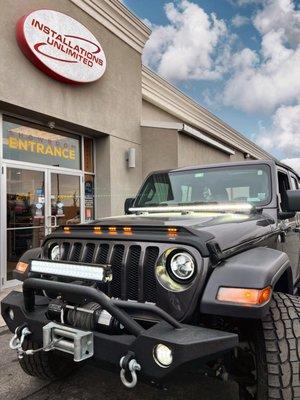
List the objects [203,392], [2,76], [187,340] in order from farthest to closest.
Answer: [2,76] → [203,392] → [187,340]

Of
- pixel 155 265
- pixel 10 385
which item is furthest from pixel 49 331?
pixel 10 385

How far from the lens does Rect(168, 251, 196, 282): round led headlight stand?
2.10 m

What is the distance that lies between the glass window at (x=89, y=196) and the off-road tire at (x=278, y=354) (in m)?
6.89

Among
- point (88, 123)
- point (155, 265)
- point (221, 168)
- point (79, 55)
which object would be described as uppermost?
point (79, 55)

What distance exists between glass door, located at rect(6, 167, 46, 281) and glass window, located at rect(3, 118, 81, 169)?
32cm

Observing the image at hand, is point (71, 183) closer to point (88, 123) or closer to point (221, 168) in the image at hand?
point (88, 123)

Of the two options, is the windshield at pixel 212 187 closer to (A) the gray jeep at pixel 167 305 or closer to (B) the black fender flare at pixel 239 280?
(A) the gray jeep at pixel 167 305

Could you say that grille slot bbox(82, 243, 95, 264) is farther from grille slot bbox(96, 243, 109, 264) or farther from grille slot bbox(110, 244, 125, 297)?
grille slot bbox(110, 244, 125, 297)

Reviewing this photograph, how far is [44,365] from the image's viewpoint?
2.89m

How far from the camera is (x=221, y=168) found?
3.86 meters

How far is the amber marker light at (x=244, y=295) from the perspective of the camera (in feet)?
6.39

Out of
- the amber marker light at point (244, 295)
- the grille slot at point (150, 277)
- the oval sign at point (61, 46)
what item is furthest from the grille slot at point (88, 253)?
the oval sign at point (61, 46)

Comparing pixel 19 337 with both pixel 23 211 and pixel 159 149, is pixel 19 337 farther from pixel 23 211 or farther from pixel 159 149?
pixel 159 149

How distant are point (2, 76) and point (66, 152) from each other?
236cm
